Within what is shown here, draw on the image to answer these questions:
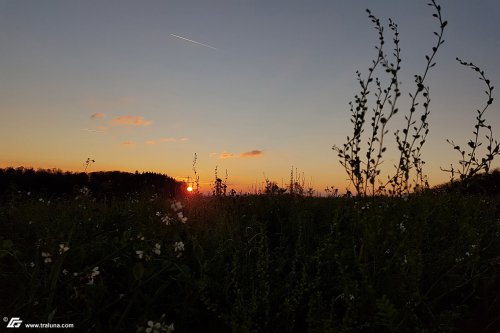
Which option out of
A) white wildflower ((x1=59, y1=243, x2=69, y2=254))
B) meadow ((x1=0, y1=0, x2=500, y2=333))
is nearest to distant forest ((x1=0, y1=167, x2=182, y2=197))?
meadow ((x1=0, y1=0, x2=500, y2=333))

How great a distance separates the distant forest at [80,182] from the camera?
14503mm

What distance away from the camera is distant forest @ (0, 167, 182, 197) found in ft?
47.6

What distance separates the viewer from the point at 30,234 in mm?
5812

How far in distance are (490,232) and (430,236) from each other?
1179 mm

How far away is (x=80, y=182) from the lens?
15711mm

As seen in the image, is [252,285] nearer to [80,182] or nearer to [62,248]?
[62,248]

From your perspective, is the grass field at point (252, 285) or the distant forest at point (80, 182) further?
the distant forest at point (80, 182)

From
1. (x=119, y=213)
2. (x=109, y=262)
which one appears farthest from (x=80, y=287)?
(x=119, y=213)

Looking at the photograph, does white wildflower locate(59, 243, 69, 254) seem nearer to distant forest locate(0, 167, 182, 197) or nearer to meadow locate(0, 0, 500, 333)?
meadow locate(0, 0, 500, 333)

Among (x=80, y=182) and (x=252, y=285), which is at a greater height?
(x=80, y=182)

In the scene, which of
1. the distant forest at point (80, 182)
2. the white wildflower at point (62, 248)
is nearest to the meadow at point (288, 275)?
the white wildflower at point (62, 248)

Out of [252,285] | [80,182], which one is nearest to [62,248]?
[252,285]

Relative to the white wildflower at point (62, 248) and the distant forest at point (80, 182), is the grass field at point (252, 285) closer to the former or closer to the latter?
the white wildflower at point (62, 248)

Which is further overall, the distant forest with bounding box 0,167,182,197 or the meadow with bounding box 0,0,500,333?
the distant forest with bounding box 0,167,182,197
